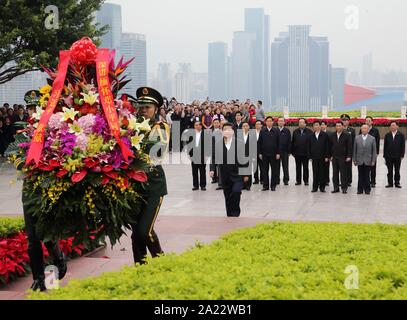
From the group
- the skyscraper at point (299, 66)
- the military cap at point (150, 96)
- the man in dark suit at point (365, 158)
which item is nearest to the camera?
the military cap at point (150, 96)

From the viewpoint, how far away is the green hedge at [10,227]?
6589mm

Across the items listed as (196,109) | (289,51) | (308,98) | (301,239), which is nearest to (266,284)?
(301,239)

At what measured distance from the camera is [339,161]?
13.8 m

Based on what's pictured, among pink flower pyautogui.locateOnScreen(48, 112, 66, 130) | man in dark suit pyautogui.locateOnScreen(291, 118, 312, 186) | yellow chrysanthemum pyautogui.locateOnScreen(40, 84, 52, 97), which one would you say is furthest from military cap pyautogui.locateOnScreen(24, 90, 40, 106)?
man in dark suit pyautogui.locateOnScreen(291, 118, 312, 186)

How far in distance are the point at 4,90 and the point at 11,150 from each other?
83.1ft

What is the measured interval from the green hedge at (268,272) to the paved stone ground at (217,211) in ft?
5.15

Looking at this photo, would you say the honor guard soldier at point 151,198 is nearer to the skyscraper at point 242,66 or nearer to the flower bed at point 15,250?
the flower bed at point 15,250

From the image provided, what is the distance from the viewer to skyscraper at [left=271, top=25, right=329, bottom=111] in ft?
93.7

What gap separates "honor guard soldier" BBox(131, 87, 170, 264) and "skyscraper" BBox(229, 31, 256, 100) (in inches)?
692

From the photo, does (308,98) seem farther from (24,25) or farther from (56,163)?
(56,163)

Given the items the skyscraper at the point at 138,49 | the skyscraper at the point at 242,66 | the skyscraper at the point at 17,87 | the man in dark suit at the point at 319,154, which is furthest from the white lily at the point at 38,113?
→ the skyscraper at the point at 17,87

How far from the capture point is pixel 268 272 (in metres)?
4.03

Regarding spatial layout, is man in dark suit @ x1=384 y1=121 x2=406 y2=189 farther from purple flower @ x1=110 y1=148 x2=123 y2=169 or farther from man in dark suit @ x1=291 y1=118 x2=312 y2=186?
purple flower @ x1=110 y1=148 x2=123 y2=169

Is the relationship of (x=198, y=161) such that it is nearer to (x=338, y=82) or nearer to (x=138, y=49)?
(x=138, y=49)
